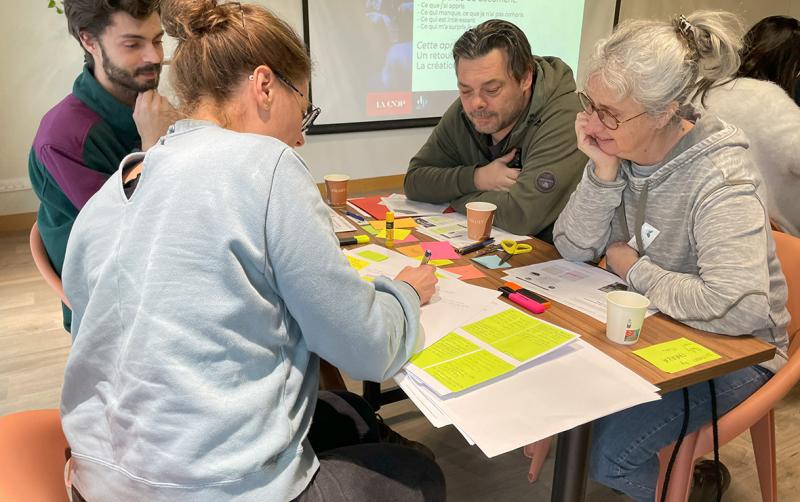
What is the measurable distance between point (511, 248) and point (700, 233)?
0.49 meters

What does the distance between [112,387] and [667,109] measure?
4.18 ft

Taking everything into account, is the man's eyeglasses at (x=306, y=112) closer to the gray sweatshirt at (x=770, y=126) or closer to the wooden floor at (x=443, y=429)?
the wooden floor at (x=443, y=429)

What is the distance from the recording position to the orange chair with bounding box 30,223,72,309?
5.22 ft

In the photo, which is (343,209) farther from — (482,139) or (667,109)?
(667,109)

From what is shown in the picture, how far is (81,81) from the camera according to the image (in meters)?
1.81

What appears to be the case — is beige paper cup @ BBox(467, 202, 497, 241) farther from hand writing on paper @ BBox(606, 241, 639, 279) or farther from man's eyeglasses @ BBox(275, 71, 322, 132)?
man's eyeglasses @ BBox(275, 71, 322, 132)

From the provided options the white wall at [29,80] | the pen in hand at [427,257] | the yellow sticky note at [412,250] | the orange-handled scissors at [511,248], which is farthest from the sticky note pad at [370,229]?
the white wall at [29,80]

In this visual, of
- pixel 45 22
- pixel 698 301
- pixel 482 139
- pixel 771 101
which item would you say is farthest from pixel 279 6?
pixel 698 301

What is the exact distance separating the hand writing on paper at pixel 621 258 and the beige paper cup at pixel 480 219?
359mm

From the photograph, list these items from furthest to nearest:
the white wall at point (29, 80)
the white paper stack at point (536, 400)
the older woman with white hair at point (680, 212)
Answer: the white wall at point (29, 80)
the older woman with white hair at point (680, 212)
the white paper stack at point (536, 400)

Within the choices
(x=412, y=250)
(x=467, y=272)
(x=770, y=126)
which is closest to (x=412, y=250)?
(x=412, y=250)

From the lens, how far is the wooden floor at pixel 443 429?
189 centimetres

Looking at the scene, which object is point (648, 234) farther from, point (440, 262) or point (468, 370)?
point (468, 370)

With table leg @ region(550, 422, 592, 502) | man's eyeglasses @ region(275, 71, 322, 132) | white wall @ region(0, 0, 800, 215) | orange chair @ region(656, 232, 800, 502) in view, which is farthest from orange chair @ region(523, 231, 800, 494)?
white wall @ region(0, 0, 800, 215)
